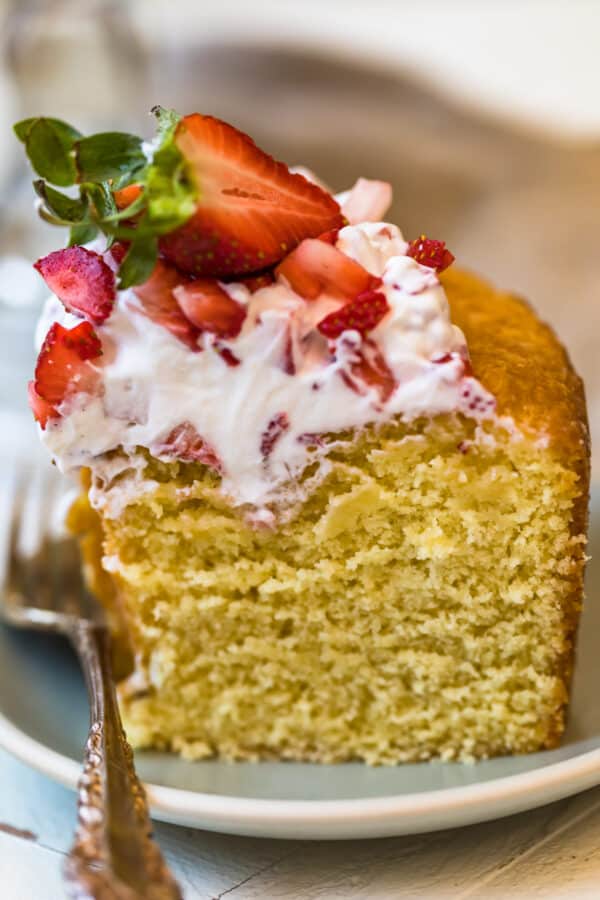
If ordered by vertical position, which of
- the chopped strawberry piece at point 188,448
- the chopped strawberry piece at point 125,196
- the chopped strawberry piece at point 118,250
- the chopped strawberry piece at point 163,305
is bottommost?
the chopped strawberry piece at point 188,448

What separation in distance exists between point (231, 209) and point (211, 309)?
14 cm

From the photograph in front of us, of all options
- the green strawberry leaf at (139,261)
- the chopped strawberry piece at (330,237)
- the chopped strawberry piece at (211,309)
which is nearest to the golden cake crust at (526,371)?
→ the chopped strawberry piece at (330,237)

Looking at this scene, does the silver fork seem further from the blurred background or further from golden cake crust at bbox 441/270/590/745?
the blurred background

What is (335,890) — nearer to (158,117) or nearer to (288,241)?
(288,241)

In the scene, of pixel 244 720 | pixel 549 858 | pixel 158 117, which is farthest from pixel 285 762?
pixel 158 117

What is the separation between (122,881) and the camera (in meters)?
1.24

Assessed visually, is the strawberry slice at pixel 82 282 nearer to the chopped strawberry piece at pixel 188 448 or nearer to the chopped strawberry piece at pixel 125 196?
the chopped strawberry piece at pixel 125 196

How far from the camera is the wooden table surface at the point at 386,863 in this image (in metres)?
1.55

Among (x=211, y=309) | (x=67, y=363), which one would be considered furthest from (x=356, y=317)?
(x=67, y=363)

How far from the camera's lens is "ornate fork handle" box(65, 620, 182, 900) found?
4.05 ft

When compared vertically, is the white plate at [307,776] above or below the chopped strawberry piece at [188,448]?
below

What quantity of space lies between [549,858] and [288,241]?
3.15ft

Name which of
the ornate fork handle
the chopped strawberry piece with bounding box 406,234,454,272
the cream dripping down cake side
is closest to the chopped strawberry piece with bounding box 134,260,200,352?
the cream dripping down cake side

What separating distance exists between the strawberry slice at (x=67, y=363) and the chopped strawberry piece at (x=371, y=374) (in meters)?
0.37
